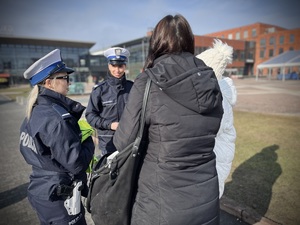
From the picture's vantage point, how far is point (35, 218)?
10.4 ft

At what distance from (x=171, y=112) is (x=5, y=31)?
229 feet

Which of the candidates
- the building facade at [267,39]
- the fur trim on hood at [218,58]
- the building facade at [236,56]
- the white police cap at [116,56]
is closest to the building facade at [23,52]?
the building facade at [236,56]

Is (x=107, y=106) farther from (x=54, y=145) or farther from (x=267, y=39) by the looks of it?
(x=267, y=39)

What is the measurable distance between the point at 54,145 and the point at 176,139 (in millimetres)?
919

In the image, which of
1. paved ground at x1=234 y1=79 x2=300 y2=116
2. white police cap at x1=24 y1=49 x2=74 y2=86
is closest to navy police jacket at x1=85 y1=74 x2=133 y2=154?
white police cap at x1=24 y1=49 x2=74 y2=86

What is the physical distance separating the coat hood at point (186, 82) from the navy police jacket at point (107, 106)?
198 cm

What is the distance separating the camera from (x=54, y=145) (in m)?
1.55

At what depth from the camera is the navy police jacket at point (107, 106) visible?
318 cm

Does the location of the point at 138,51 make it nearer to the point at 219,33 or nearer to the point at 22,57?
the point at 22,57

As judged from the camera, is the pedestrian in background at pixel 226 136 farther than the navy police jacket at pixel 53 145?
Yes

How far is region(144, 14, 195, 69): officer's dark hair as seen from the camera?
135 centimetres

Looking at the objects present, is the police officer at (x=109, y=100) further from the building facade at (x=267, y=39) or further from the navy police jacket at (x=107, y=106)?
the building facade at (x=267, y=39)

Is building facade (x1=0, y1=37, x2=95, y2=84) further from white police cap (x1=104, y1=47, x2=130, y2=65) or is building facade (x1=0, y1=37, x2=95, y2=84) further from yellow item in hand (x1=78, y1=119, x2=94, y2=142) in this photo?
yellow item in hand (x1=78, y1=119, x2=94, y2=142)

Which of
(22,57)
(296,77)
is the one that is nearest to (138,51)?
(22,57)
